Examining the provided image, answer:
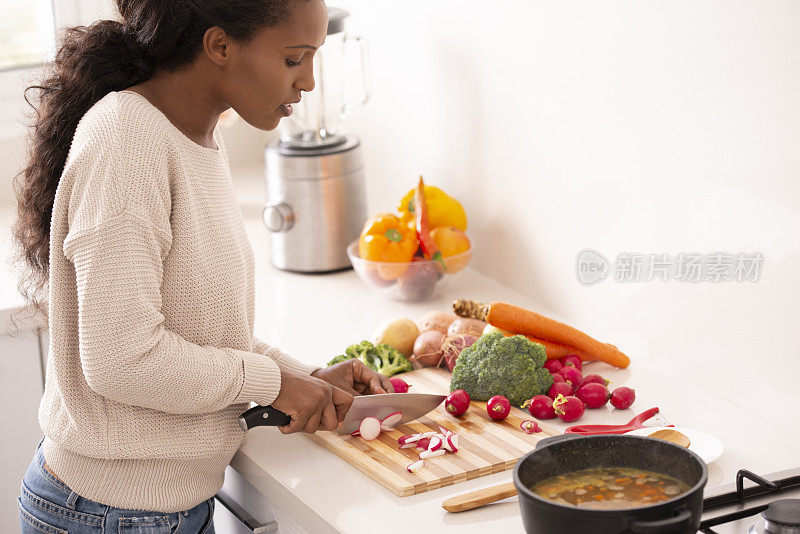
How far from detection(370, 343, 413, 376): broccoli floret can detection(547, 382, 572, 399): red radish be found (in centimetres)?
24

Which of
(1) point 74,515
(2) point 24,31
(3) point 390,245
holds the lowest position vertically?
(1) point 74,515

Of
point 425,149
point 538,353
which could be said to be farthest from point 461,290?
point 538,353

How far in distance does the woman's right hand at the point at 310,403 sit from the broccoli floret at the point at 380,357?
25cm

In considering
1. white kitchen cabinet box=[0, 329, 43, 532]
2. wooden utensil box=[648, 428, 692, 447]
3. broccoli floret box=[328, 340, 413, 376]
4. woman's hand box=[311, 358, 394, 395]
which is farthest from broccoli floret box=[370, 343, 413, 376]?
white kitchen cabinet box=[0, 329, 43, 532]

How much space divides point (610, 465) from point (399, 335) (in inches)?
25.9

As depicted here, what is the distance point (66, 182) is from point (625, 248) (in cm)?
88

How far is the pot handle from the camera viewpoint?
82 centimetres

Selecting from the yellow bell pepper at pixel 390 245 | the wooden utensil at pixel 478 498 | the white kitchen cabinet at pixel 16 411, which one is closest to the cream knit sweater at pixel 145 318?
the wooden utensil at pixel 478 498

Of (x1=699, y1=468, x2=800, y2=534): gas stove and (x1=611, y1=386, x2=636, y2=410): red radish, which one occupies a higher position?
(x1=699, y1=468, x2=800, y2=534): gas stove

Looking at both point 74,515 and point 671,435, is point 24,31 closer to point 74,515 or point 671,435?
point 74,515

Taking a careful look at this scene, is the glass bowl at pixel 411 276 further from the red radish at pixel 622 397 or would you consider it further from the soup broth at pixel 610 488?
the soup broth at pixel 610 488

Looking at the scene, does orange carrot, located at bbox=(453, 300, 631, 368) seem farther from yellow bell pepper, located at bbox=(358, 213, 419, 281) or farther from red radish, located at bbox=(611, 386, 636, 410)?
yellow bell pepper, located at bbox=(358, 213, 419, 281)

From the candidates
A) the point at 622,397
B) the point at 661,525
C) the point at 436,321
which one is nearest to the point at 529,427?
the point at 622,397

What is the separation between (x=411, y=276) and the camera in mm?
1835
